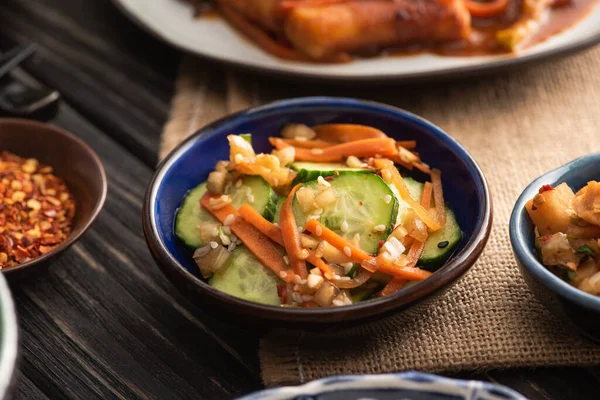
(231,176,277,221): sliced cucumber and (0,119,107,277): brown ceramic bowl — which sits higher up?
(231,176,277,221): sliced cucumber

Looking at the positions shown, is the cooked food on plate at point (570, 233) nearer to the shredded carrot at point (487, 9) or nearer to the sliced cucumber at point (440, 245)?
the sliced cucumber at point (440, 245)

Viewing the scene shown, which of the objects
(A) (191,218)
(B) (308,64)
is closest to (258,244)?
(A) (191,218)

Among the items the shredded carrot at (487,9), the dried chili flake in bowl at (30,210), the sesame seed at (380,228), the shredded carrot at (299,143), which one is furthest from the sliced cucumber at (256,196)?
the shredded carrot at (487,9)

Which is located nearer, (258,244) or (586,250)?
(586,250)

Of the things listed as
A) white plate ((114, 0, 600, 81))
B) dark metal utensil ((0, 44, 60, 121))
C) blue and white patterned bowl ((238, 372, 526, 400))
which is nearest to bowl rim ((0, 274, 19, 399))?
blue and white patterned bowl ((238, 372, 526, 400))

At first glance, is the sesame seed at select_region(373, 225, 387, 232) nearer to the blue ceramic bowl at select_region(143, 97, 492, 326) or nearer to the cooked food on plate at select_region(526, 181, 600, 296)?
the blue ceramic bowl at select_region(143, 97, 492, 326)

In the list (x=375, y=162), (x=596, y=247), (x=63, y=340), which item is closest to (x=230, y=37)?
(x=375, y=162)

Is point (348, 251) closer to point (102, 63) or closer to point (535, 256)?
point (535, 256)
